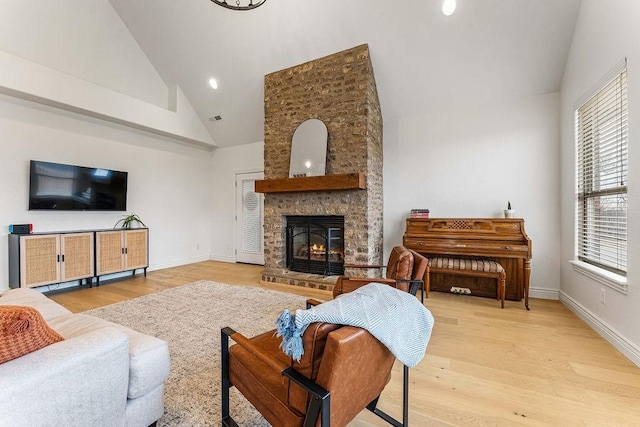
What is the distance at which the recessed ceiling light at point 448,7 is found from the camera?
326cm

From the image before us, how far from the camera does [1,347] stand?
3.12 feet

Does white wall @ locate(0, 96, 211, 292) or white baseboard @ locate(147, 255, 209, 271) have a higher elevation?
white wall @ locate(0, 96, 211, 292)

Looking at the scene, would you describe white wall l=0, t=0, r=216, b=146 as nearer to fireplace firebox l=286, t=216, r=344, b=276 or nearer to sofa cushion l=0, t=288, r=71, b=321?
sofa cushion l=0, t=288, r=71, b=321

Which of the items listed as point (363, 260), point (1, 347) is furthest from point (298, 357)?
point (363, 260)

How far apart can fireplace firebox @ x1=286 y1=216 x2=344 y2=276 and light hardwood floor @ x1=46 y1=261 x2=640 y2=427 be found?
5.28 ft

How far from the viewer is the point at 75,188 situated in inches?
169

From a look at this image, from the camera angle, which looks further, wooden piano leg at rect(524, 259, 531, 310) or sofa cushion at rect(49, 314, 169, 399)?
wooden piano leg at rect(524, 259, 531, 310)

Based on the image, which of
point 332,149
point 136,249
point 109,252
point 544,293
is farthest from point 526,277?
point 109,252

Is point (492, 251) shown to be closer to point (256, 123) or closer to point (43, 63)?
point (256, 123)

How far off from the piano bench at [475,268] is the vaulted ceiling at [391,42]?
2.29m

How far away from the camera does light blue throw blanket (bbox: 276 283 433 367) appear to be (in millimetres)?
982

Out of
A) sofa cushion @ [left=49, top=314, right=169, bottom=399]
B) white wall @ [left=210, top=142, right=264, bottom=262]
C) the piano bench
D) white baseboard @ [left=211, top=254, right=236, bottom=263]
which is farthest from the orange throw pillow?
white baseboard @ [left=211, top=254, right=236, bottom=263]

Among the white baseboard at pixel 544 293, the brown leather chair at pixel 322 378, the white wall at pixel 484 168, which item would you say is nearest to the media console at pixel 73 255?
the brown leather chair at pixel 322 378

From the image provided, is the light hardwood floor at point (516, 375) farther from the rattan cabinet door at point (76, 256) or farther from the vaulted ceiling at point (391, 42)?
the vaulted ceiling at point (391, 42)
